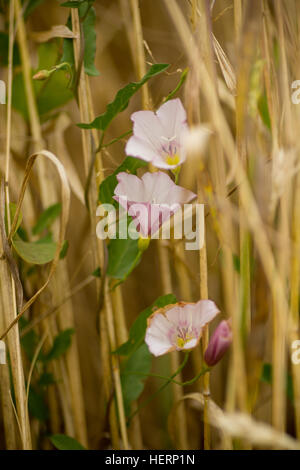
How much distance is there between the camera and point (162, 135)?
53 cm

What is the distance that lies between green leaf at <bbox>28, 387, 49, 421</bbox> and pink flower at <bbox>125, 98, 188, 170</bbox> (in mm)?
453

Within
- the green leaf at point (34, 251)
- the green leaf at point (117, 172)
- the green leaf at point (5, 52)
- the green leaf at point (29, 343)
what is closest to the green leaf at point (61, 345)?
the green leaf at point (29, 343)

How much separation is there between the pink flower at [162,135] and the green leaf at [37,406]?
45 centimetres

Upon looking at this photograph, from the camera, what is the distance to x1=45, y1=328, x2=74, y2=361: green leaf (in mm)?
737

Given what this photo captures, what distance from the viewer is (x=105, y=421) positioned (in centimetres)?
71

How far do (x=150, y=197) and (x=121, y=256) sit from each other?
0.13 metres

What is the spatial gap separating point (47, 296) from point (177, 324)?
322mm

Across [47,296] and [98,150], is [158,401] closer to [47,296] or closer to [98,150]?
[47,296]

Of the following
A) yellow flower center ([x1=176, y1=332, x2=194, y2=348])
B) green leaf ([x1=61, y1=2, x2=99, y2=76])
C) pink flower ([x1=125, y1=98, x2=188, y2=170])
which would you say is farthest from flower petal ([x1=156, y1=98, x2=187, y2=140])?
yellow flower center ([x1=176, y1=332, x2=194, y2=348])

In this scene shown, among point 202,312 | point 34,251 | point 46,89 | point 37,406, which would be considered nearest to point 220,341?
point 202,312

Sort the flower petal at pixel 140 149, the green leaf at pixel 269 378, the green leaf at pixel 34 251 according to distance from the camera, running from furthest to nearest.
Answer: the green leaf at pixel 269 378 → the green leaf at pixel 34 251 → the flower petal at pixel 140 149

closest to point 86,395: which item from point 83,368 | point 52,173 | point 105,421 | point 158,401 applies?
point 83,368

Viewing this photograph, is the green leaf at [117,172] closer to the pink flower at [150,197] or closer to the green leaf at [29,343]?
the pink flower at [150,197]

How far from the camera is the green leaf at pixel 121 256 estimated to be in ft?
2.06
